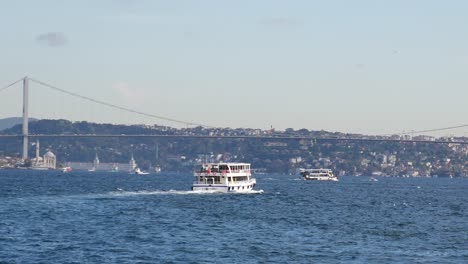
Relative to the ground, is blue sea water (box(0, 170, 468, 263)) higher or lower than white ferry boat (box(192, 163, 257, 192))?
lower

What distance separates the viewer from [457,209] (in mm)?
93000

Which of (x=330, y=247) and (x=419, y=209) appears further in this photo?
(x=419, y=209)

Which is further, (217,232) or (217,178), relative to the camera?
(217,178)

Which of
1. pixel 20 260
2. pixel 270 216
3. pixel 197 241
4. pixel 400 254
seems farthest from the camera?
pixel 270 216

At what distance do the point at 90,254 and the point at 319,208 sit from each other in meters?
41.9

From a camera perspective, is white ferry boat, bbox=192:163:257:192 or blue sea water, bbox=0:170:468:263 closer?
blue sea water, bbox=0:170:468:263

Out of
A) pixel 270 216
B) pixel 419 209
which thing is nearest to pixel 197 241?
pixel 270 216

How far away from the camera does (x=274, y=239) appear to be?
57.1 meters

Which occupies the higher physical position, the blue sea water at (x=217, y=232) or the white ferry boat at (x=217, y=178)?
the white ferry boat at (x=217, y=178)

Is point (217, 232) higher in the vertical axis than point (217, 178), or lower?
lower

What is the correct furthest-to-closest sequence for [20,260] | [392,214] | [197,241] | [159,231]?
[392,214], [159,231], [197,241], [20,260]

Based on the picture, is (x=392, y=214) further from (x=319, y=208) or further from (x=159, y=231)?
(x=159, y=231)

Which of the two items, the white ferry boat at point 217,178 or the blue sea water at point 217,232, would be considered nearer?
the blue sea water at point 217,232

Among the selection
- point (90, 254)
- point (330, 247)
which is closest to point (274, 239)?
point (330, 247)
